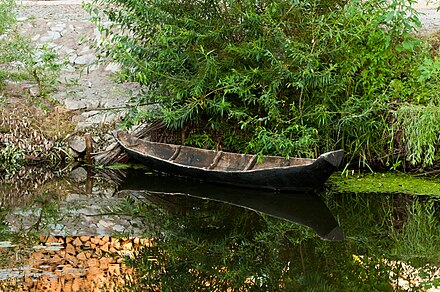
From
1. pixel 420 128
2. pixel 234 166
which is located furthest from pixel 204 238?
pixel 420 128

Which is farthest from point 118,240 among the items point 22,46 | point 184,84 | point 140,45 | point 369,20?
Result: point 22,46

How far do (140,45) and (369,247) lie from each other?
426 cm

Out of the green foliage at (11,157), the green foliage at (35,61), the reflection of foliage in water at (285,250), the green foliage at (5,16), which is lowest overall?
the green foliage at (11,157)

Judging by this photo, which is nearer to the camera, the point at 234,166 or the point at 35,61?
the point at 234,166

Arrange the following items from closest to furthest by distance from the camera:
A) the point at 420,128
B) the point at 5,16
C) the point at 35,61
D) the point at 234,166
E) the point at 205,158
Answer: the point at 420,128, the point at 234,166, the point at 205,158, the point at 5,16, the point at 35,61

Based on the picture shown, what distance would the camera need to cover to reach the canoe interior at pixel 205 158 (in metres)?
9.36

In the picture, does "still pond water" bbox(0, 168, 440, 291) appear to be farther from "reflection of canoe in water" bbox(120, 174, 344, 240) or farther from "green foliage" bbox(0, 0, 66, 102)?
"green foliage" bbox(0, 0, 66, 102)

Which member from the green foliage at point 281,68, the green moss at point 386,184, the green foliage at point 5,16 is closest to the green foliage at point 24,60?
the green foliage at point 5,16

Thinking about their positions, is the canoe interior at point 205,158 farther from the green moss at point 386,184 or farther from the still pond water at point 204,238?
the green moss at point 386,184

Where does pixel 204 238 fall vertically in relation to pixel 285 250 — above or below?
below

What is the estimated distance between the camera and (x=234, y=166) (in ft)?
31.6

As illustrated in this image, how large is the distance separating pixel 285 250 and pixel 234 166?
2.78 metres

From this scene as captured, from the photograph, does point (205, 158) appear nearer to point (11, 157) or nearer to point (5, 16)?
point (11, 157)

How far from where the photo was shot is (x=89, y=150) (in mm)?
10742
